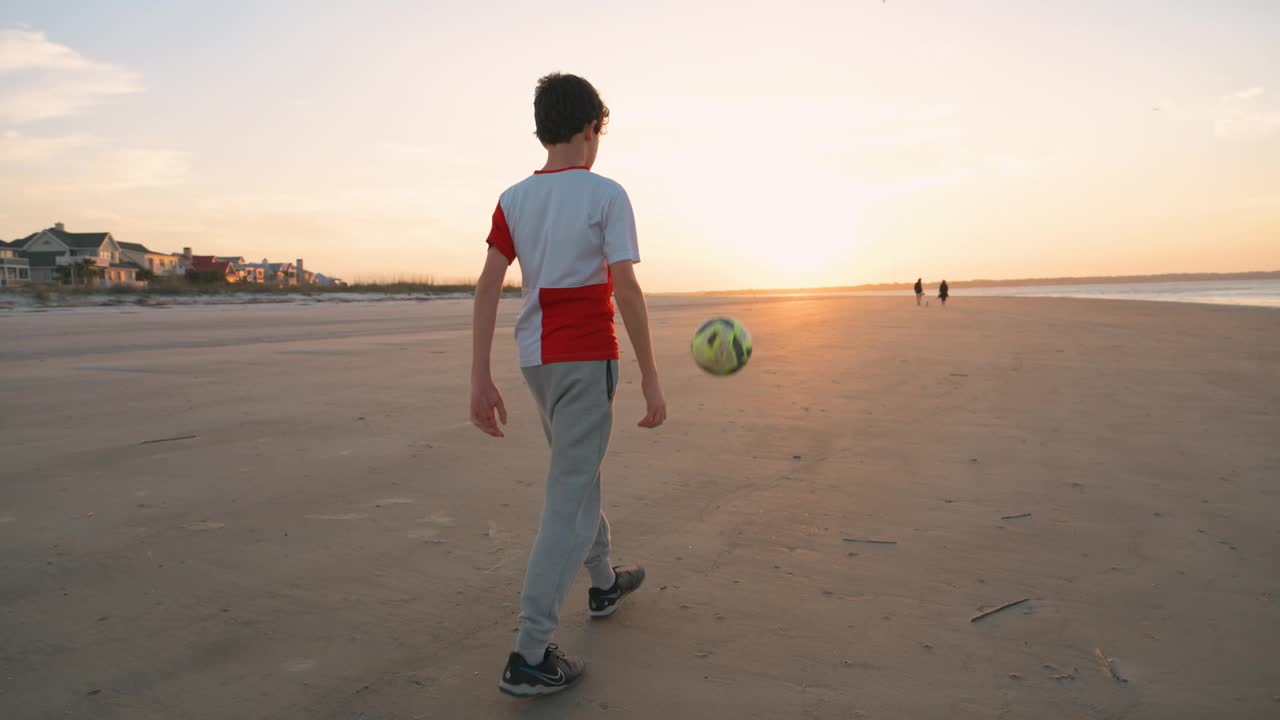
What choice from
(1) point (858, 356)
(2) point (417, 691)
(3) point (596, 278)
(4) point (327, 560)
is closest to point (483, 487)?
(4) point (327, 560)

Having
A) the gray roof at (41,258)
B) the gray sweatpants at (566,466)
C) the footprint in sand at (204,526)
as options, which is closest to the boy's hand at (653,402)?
the gray sweatpants at (566,466)

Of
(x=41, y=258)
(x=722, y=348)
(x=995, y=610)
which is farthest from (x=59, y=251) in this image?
(x=995, y=610)

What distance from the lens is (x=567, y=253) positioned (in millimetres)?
2037

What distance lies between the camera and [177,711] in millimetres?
1876

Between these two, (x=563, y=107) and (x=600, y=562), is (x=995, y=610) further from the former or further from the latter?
(x=563, y=107)

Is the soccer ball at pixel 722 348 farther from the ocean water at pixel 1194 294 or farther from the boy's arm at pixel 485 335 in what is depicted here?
the ocean water at pixel 1194 294

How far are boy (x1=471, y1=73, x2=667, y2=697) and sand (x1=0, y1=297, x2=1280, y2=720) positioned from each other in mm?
347

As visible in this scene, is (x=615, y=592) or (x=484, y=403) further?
(x=615, y=592)

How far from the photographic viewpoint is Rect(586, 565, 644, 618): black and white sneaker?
8.02 ft

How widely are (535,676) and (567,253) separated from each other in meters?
1.25

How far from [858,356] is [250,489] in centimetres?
832

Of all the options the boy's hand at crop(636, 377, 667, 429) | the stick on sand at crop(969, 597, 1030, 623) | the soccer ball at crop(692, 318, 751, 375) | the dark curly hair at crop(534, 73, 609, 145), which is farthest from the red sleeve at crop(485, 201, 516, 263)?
the stick on sand at crop(969, 597, 1030, 623)

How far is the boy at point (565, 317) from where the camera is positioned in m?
2.01

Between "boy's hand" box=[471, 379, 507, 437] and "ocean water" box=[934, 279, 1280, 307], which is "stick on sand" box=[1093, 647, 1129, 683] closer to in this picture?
"boy's hand" box=[471, 379, 507, 437]
